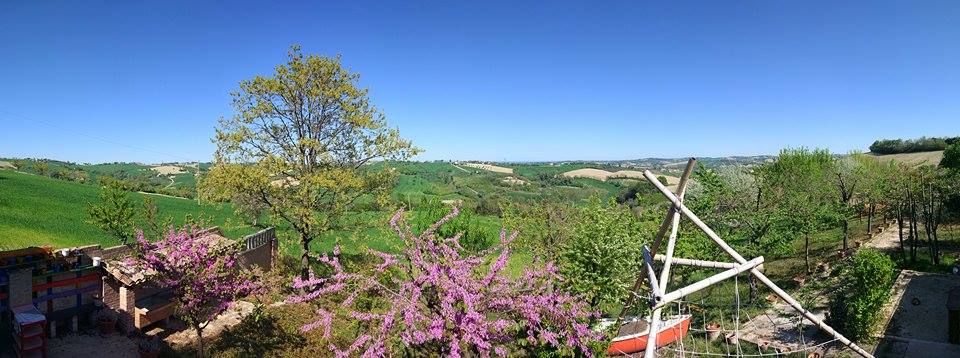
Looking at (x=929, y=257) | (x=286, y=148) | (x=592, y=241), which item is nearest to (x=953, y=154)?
(x=929, y=257)

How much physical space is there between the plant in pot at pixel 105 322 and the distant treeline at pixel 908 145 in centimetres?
9480

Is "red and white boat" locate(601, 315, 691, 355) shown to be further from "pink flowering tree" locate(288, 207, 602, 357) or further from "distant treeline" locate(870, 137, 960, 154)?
"distant treeline" locate(870, 137, 960, 154)

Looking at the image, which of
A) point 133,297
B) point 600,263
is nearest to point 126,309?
point 133,297

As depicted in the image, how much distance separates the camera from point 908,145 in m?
79.9

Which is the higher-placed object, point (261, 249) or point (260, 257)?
point (261, 249)

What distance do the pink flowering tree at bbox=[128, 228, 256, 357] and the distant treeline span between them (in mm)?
91986

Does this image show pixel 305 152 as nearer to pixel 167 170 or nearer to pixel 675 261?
pixel 675 261

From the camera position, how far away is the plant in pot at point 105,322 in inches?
596

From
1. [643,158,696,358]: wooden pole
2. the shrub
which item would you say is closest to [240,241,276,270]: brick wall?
the shrub

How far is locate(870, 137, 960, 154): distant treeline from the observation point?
A: 7500cm

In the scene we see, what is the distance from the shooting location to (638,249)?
18.6 meters

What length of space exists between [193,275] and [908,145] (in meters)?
103

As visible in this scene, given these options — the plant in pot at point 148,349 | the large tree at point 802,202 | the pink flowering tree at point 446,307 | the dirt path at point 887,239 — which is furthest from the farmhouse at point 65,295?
the dirt path at point 887,239

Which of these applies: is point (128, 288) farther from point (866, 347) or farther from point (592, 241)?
point (866, 347)
